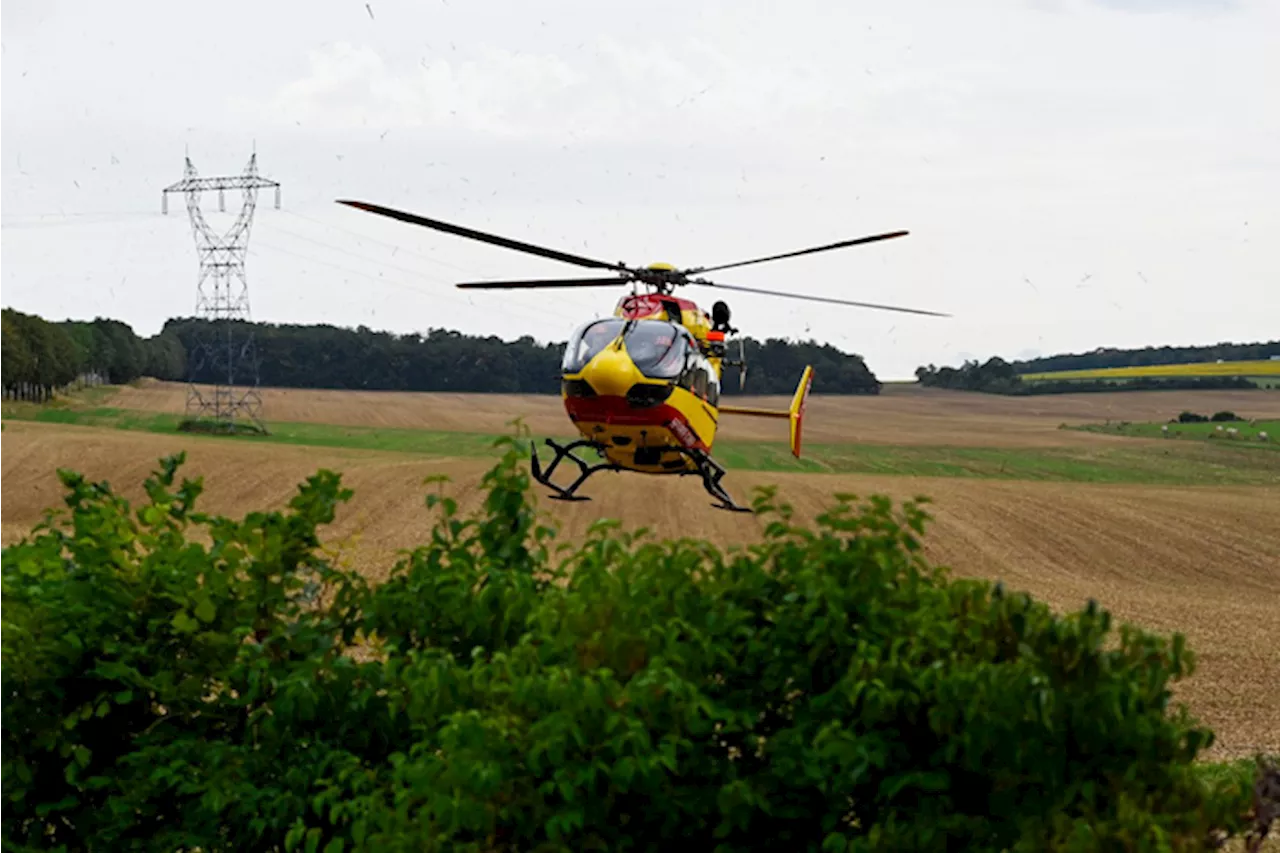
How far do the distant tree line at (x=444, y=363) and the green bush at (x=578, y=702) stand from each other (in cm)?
6638

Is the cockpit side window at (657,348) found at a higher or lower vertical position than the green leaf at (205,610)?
higher

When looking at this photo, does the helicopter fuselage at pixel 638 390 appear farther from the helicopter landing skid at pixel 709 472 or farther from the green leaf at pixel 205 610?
the green leaf at pixel 205 610

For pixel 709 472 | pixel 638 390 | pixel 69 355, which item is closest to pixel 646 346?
pixel 638 390

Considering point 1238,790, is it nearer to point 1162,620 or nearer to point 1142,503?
point 1162,620

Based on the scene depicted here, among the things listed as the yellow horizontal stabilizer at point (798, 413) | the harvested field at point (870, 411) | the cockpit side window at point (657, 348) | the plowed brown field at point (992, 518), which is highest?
the cockpit side window at point (657, 348)

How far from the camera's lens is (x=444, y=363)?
96562 millimetres

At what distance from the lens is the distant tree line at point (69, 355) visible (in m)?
98.5

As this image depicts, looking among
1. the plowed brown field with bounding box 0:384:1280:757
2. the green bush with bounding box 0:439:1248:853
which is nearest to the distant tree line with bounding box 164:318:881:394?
the plowed brown field with bounding box 0:384:1280:757

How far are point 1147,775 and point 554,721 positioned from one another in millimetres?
3070

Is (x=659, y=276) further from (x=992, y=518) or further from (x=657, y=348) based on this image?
(x=992, y=518)

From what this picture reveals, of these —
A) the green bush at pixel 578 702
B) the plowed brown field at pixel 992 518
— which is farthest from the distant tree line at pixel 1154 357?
the green bush at pixel 578 702

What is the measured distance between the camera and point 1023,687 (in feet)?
26.6

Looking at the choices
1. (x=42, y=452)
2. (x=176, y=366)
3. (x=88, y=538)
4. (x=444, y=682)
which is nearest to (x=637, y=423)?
(x=88, y=538)

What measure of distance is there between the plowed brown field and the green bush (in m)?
22.3
